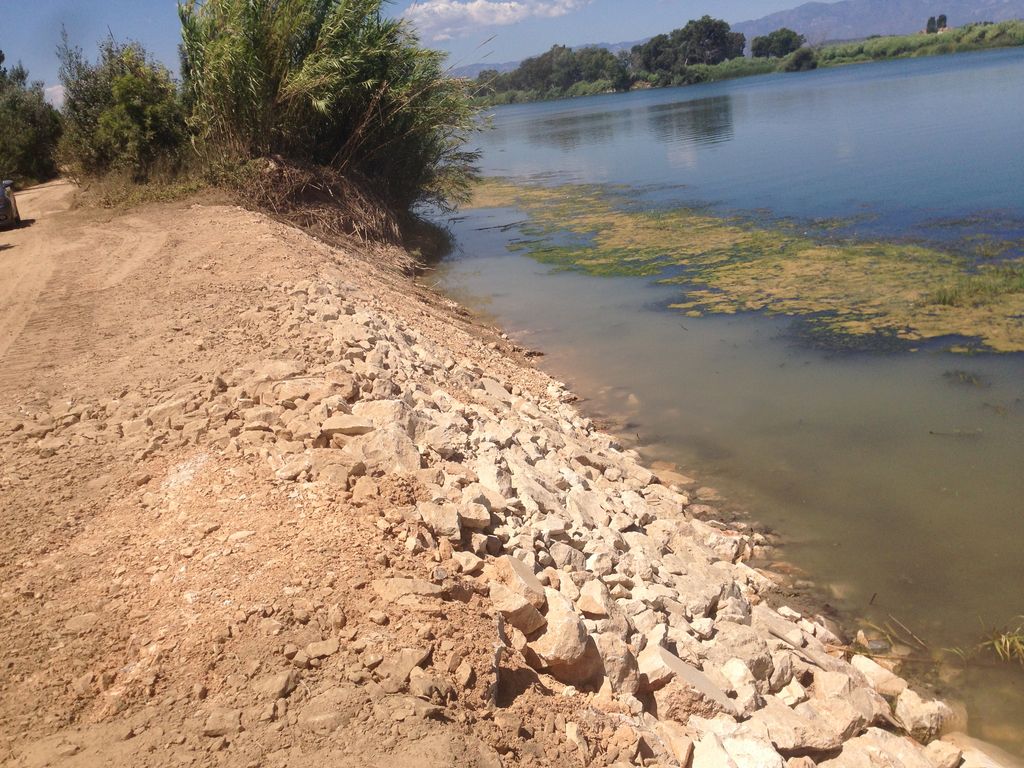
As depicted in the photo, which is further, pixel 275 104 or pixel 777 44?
pixel 777 44

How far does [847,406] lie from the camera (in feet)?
28.5

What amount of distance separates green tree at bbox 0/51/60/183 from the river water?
1626 centimetres

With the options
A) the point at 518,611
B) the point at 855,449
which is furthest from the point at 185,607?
the point at 855,449

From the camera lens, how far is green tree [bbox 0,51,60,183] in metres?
27.4

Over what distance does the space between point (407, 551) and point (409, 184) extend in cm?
1735

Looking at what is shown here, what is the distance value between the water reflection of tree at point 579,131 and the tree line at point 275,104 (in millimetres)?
25051

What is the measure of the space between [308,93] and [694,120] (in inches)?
1511

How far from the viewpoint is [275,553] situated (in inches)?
151

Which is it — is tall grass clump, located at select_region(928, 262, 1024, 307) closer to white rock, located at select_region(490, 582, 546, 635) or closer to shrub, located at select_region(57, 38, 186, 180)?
white rock, located at select_region(490, 582, 546, 635)

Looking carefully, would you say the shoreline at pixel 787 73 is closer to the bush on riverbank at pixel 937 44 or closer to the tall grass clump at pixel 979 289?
the bush on riverbank at pixel 937 44

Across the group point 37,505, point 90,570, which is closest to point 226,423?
point 37,505

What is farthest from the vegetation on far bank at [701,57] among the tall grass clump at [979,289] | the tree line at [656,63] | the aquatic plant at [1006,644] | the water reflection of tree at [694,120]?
the aquatic plant at [1006,644]

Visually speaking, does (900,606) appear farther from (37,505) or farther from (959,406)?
(37,505)

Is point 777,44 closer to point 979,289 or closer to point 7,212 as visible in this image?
point 979,289
